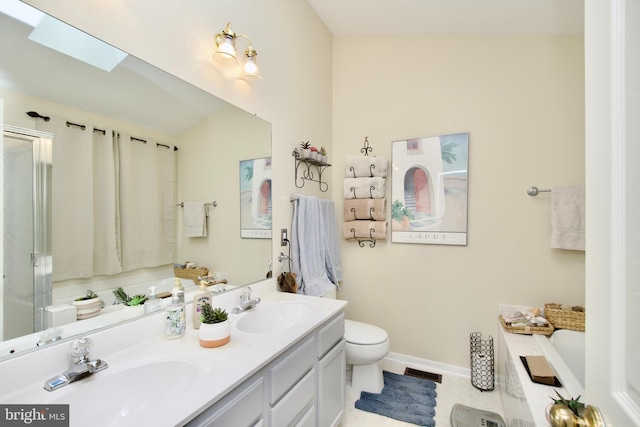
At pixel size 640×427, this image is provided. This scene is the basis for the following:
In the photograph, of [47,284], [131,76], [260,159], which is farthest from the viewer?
[260,159]

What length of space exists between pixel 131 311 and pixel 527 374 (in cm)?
194

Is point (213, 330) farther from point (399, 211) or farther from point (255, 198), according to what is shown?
point (399, 211)

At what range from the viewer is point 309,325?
1.36 meters

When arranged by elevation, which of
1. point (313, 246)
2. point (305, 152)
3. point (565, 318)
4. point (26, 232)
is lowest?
point (565, 318)

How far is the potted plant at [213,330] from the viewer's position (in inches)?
43.2

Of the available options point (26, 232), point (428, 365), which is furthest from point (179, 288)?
point (428, 365)

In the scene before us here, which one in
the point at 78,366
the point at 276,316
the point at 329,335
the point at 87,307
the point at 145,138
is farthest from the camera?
the point at 276,316

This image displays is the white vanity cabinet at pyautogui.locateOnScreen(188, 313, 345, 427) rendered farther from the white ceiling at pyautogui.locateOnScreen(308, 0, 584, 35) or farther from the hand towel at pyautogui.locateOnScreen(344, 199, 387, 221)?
the white ceiling at pyautogui.locateOnScreen(308, 0, 584, 35)

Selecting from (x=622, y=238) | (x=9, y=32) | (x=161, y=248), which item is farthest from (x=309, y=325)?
(x=9, y=32)

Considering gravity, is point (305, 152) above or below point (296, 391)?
above

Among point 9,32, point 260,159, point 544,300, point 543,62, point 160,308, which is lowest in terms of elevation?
point 544,300

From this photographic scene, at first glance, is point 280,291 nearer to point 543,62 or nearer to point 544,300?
point 544,300

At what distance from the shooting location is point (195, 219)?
4.80ft

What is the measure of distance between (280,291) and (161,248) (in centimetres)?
92
